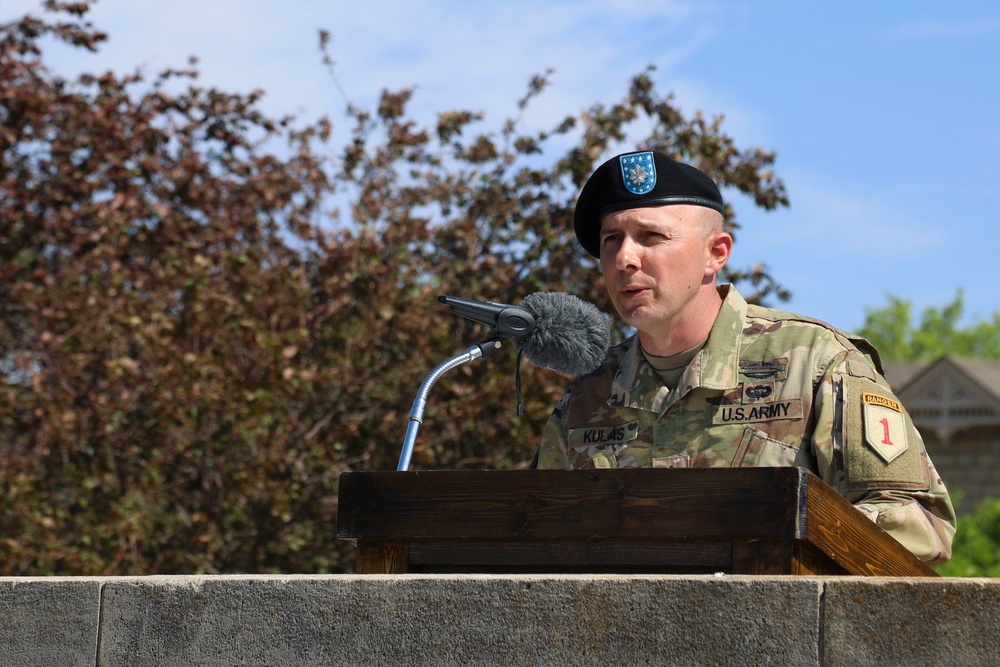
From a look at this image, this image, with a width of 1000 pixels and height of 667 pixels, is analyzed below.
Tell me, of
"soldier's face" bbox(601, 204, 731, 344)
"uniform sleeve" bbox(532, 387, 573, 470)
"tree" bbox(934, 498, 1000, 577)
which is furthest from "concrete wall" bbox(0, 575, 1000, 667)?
"tree" bbox(934, 498, 1000, 577)

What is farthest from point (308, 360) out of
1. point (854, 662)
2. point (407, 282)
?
point (854, 662)

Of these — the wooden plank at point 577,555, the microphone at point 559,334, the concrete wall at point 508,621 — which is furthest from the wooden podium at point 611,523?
the microphone at point 559,334

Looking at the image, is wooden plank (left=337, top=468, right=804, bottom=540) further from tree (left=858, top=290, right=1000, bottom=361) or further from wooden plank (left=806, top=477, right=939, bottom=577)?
tree (left=858, top=290, right=1000, bottom=361)

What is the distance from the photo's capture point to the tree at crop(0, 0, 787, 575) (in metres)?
7.66

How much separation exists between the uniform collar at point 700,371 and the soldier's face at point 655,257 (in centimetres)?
18

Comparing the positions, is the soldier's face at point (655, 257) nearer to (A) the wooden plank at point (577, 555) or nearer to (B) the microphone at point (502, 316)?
(B) the microphone at point (502, 316)

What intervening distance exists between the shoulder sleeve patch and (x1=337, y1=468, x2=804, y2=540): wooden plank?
1.07m

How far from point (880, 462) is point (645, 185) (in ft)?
3.55

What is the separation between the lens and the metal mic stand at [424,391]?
120 inches

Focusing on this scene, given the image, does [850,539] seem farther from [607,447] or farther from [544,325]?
[607,447]

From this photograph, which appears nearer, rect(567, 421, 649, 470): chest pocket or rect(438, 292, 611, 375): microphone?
rect(438, 292, 611, 375): microphone

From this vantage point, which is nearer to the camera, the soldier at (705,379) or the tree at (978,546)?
the soldier at (705,379)

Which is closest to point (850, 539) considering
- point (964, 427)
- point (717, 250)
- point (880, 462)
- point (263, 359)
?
point (880, 462)

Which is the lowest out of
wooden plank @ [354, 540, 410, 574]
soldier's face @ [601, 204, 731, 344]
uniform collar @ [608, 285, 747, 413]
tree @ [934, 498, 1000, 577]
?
tree @ [934, 498, 1000, 577]
